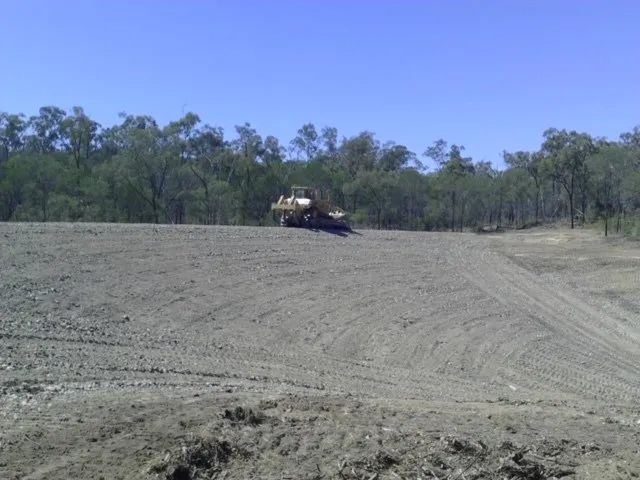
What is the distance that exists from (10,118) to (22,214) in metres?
19.9

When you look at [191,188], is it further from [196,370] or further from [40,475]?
[40,475]

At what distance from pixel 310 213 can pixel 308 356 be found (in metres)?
21.0

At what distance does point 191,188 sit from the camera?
206 feet

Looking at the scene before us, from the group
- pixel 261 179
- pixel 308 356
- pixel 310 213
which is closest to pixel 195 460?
pixel 308 356

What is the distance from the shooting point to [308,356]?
14641 mm

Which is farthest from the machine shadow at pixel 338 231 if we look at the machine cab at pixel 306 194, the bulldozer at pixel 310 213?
the machine cab at pixel 306 194

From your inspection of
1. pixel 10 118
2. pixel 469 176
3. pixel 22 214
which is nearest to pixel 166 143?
pixel 22 214

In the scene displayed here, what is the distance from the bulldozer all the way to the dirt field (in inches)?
114

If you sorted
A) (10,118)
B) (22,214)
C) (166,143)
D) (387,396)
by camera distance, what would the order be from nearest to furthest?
(387,396) < (22,214) < (166,143) < (10,118)

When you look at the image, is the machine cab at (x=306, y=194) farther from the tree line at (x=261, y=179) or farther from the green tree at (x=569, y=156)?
the green tree at (x=569, y=156)

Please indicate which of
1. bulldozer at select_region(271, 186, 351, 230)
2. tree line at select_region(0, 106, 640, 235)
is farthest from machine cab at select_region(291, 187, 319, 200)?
tree line at select_region(0, 106, 640, 235)

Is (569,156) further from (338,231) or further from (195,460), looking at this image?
(195,460)

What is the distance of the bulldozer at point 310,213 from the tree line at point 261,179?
19443 millimetres

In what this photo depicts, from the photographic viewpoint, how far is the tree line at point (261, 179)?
5562 cm
